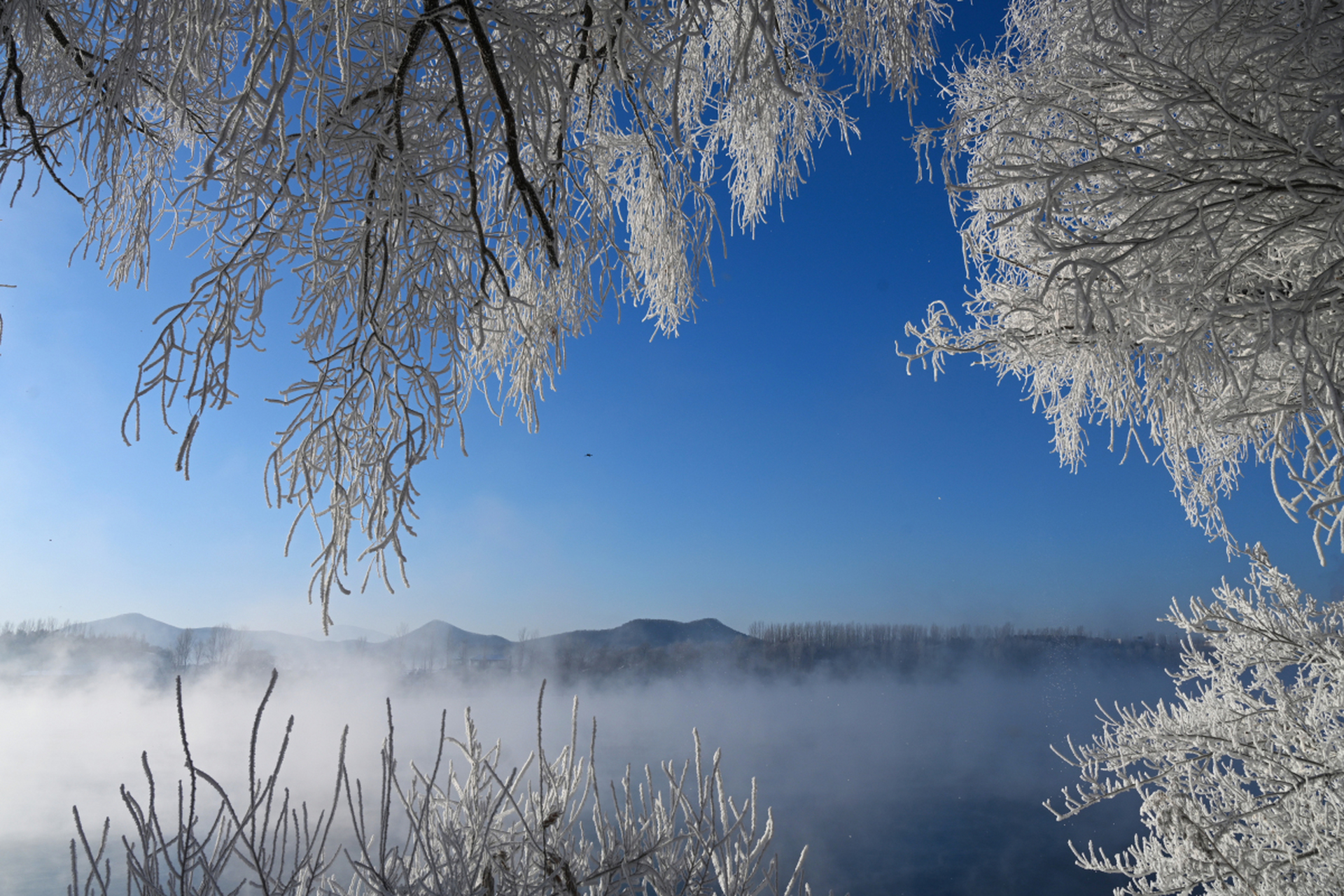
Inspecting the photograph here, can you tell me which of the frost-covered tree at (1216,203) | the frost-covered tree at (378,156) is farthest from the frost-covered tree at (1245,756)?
the frost-covered tree at (378,156)

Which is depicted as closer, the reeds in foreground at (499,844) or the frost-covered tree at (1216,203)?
the reeds in foreground at (499,844)

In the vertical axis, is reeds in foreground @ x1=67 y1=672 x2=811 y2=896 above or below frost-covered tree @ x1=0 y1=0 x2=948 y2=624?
below

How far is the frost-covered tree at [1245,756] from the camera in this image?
7.95ft

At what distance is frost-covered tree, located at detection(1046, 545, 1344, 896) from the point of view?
7.95 feet

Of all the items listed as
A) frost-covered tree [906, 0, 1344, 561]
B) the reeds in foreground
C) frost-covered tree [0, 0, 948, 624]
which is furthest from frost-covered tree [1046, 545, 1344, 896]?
frost-covered tree [0, 0, 948, 624]

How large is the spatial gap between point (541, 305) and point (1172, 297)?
1.69 meters

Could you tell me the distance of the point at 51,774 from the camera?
14.4 meters

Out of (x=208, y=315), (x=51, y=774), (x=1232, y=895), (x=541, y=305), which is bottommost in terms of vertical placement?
(x=51, y=774)

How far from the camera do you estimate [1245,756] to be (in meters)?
2.61

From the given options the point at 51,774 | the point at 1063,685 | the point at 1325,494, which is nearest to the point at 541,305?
the point at 1325,494

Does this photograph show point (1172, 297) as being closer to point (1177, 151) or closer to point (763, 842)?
point (1177, 151)

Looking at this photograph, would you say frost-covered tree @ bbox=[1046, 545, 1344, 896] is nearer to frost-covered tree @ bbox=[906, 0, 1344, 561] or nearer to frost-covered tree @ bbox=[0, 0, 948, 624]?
frost-covered tree @ bbox=[906, 0, 1344, 561]

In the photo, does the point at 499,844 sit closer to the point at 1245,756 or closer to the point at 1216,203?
the point at 1216,203

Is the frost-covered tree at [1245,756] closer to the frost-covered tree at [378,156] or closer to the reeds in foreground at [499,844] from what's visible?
the reeds in foreground at [499,844]
